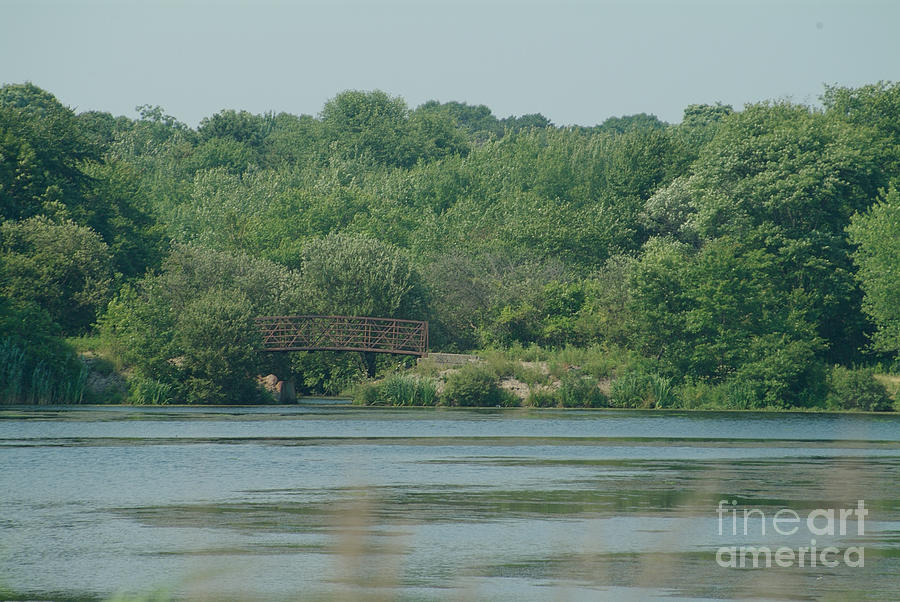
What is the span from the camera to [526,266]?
81.2m

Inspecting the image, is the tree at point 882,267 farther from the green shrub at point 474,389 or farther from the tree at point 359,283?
the tree at point 359,283

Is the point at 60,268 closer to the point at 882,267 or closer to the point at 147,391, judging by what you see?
the point at 147,391

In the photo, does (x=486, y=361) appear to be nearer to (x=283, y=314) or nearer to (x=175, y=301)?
(x=283, y=314)

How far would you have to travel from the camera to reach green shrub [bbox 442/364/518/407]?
Answer: 2443 inches

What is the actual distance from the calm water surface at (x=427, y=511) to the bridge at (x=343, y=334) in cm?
2017

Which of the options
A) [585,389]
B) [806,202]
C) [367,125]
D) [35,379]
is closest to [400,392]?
[585,389]

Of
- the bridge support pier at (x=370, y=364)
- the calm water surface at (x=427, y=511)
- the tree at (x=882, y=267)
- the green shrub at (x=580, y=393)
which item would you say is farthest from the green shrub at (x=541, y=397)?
the tree at (x=882, y=267)

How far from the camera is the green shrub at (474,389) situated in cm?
6206

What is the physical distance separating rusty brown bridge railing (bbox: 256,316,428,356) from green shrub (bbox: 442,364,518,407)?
4.07 meters

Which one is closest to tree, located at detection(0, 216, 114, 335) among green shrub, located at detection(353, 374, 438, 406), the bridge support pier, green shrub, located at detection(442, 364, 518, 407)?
the bridge support pier

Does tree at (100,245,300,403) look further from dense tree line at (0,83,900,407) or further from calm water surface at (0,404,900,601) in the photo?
calm water surface at (0,404,900,601)

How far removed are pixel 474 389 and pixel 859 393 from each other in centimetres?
1989

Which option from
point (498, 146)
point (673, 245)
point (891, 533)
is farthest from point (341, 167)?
point (891, 533)

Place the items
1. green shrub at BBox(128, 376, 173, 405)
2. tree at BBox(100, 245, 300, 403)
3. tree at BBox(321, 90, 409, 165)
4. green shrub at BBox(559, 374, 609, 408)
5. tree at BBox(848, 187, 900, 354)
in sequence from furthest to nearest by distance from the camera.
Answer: tree at BBox(321, 90, 409, 165) < tree at BBox(848, 187, 900, 354) < green shrub at BBox(559, 374, 609, 408) < green shrub at BBox(128, 376, 173, 405) < tree at BBox(100, 245, 300, 403)
